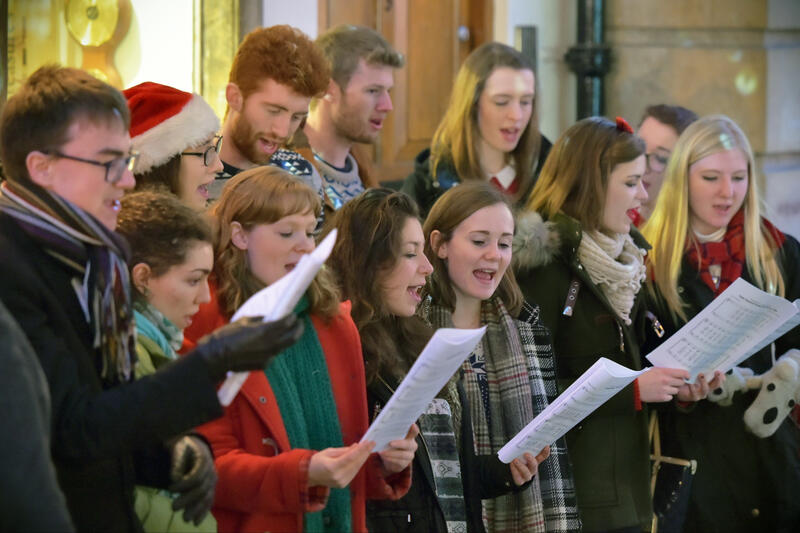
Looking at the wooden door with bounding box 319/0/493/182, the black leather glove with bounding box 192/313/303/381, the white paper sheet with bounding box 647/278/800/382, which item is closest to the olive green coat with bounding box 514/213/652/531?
the white paper sheet with bounding box 647/278/800/382

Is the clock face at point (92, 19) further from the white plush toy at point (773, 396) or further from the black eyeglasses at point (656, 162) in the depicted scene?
the white plush toy at point (773, 396)

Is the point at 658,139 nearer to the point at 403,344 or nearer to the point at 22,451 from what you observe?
the point at 403,344

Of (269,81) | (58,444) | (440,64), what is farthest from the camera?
(440,64)

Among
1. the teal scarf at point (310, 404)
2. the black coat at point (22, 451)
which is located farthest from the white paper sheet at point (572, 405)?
the black coat at point (22, 451)

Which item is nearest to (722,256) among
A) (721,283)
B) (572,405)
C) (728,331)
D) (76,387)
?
(721,283)

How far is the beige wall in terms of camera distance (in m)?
7.80

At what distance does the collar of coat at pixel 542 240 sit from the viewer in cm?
411

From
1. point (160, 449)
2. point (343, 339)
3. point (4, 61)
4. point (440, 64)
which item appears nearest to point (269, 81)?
point (4, 61)

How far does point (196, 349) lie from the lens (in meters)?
2.14

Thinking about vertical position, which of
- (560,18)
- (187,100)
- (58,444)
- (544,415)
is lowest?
(544,415)

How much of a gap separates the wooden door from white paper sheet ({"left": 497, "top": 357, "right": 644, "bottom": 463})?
3475 mm

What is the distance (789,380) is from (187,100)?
239 centimetres

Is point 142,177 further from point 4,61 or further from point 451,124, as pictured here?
point 451,124

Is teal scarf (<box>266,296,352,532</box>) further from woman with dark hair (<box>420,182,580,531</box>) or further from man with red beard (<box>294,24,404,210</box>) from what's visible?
man with red beard (<box>294,24,404,210</box>)
